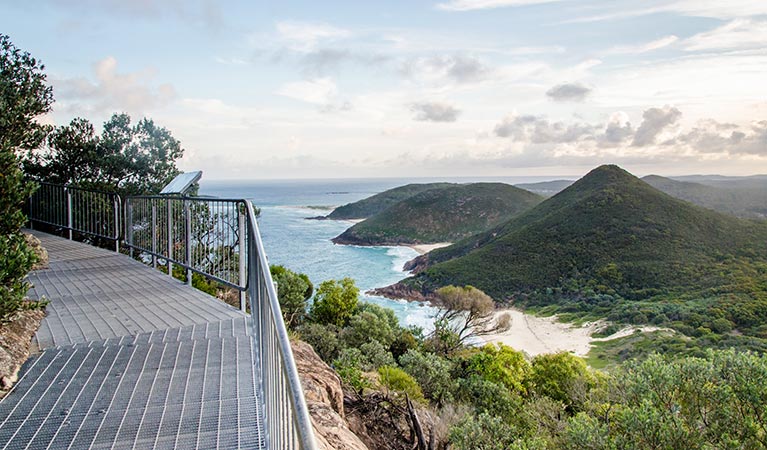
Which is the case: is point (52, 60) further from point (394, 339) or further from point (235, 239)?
point (394, 339)

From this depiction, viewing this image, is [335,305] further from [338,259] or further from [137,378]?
[338,259]

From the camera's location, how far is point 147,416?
2.75m

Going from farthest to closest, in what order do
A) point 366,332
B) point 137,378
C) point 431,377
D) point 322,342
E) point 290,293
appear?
point 290,293, point 366,332, point 322,342, point 431,377, point 137,378

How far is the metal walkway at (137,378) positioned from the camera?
8.40ft

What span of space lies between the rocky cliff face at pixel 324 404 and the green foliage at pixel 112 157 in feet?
33.3

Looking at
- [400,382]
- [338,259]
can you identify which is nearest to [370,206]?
[338,259]

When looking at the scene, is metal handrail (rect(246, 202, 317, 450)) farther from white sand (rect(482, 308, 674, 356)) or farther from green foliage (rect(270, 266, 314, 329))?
white sand (rect(482, 308, 674, 356))

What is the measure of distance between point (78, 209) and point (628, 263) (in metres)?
49.2

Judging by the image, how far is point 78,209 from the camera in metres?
9.55

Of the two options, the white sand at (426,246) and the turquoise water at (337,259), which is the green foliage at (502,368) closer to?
the turquoise water at (337,259)

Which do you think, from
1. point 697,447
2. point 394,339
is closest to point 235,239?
point 697,447

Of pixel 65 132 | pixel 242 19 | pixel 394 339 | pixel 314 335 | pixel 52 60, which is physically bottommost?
pixel 394 339

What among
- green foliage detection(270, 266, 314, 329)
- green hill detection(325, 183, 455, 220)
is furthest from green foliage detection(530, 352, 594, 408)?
green hill detection(325, 183, 455, 220)

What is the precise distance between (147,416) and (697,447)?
997 cm
